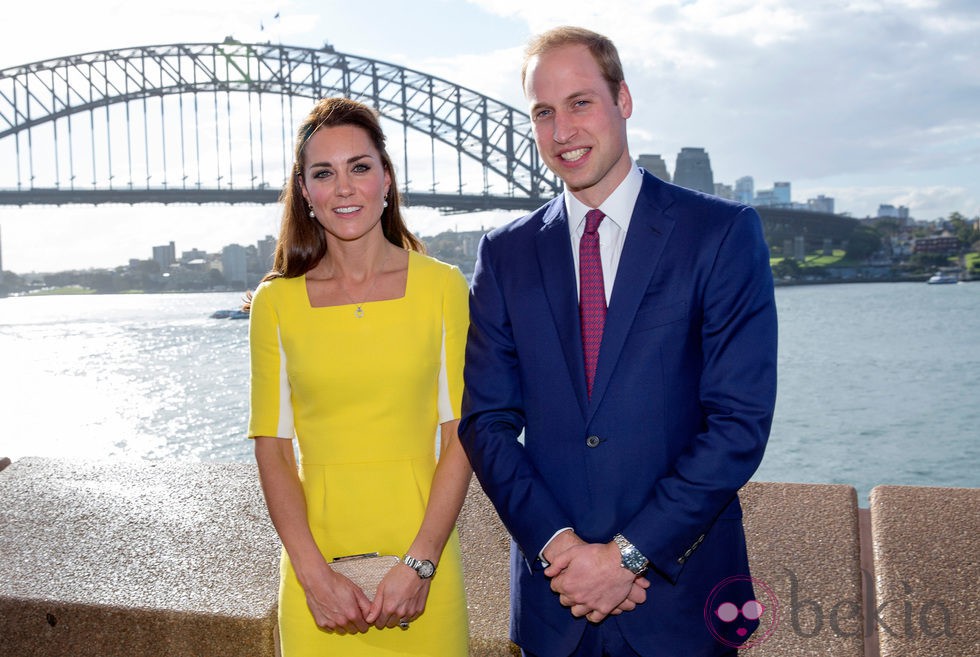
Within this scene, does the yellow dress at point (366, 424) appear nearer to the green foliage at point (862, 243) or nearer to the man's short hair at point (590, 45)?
the man's short hair at point (590, 45)

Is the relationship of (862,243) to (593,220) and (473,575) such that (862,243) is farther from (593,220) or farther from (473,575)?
(593,220)

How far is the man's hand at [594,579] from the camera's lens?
3.74 ft

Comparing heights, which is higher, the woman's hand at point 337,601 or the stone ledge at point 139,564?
the woman's hand at point 337,601

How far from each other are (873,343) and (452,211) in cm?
1279

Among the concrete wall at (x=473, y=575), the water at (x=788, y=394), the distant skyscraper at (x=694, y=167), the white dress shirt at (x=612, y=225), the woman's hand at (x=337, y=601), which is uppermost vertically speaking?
the distant skyscraper at (x=694, y=167)

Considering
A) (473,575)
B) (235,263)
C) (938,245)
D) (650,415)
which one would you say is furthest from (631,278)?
(938,245)

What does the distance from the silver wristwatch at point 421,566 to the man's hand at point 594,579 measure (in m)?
0.20

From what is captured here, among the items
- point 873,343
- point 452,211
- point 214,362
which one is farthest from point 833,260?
point 214,362

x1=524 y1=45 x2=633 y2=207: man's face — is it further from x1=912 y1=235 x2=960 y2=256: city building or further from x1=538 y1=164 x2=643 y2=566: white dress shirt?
x1=912 y1=235 x2=960 y2=256: city building

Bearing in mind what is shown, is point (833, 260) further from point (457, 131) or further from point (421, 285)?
point (421, 285)

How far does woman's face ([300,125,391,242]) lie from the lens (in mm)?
1341

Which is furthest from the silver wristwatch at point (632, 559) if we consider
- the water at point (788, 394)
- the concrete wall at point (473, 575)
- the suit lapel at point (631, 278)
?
the water at point (788, 394)

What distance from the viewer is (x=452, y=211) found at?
84.5 feet

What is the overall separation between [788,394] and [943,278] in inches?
1070
